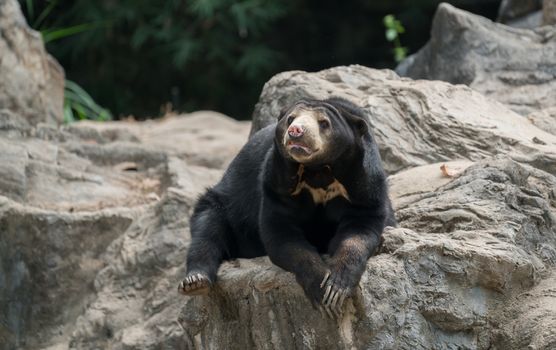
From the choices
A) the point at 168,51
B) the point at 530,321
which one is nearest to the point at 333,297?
the point at 530,321

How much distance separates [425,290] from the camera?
14.8 ft

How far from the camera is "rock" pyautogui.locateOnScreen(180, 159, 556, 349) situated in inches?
173

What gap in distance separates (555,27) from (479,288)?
15.1ft

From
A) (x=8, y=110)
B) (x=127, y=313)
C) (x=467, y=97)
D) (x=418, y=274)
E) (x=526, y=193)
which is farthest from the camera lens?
(x=8, y=110)

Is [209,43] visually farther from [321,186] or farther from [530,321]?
[530,321]

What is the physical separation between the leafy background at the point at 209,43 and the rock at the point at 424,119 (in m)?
6.79

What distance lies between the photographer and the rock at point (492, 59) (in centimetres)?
807

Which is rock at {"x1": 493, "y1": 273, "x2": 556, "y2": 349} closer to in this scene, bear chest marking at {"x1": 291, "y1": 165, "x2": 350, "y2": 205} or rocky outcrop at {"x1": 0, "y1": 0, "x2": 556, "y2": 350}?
rocky outcrop at {"x1": 0, "y1": 0, "x2": 556, "y2": 350}

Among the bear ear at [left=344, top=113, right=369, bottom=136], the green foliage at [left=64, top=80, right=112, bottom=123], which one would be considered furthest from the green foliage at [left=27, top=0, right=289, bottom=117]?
the bear ear at [left=344, top=113, right=369, bottom=136]

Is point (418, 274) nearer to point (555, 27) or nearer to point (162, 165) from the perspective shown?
point (162, 165)

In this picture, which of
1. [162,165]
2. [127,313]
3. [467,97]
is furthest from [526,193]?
[162,165]

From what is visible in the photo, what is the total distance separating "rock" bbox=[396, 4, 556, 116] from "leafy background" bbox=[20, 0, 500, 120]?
16.5 ft

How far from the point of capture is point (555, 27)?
868cm

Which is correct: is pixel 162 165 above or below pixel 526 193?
below
